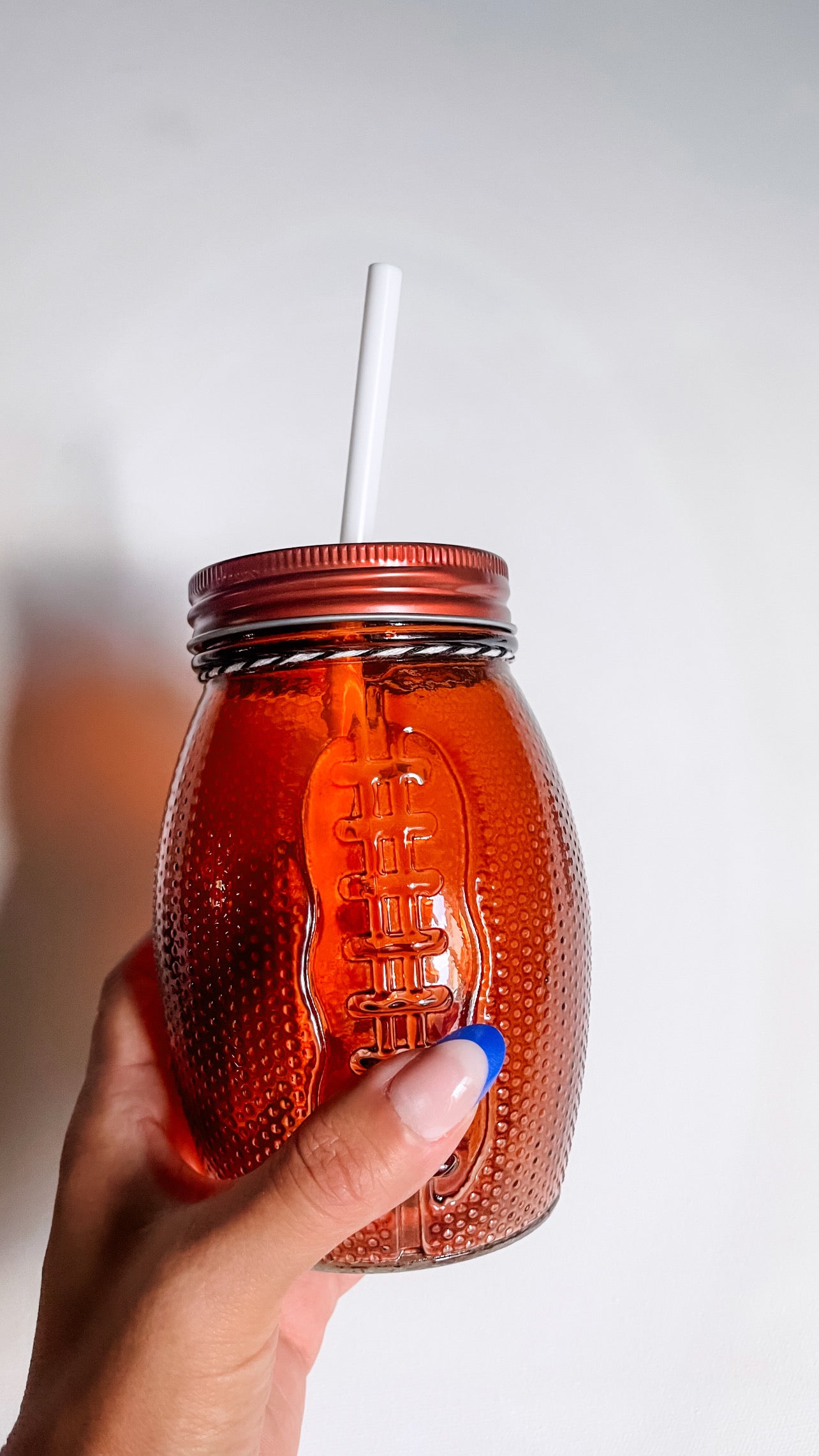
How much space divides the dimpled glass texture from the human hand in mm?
33

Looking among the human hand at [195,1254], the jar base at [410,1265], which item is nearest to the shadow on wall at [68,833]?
the human hand at [195,1254]

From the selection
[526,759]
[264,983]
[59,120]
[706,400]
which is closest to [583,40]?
[706,400]

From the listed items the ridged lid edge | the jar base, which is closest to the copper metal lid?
the ridged lid edge

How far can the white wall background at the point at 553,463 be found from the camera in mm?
766

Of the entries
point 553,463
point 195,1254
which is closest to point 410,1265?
point 195,1254

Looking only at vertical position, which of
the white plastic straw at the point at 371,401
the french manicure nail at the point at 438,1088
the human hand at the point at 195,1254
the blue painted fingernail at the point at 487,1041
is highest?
the white plastic straw at the point at 371,401

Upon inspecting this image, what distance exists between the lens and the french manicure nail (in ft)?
1.49

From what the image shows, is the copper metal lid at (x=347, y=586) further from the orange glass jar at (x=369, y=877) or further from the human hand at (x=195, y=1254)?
the human hand at (x=195, y=1254)

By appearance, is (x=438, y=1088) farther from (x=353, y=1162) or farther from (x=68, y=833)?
(x=68, y=833)

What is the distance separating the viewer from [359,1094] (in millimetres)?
462

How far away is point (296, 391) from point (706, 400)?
29 cm

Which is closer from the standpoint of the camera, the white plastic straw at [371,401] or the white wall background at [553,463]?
the white plastic straw at [371,401]

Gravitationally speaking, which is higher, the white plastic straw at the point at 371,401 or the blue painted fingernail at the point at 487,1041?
the white plastic straw at the point at 371,401

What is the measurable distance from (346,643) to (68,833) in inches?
12.6
